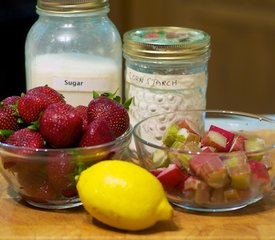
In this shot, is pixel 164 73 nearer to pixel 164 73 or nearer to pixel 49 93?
Result: pixel 164 73

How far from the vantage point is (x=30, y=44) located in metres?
1.13

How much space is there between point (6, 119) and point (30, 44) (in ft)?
0.82

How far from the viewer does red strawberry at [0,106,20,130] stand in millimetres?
918

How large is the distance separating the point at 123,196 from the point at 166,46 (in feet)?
1.03

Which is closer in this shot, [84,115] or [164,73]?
[84,115]

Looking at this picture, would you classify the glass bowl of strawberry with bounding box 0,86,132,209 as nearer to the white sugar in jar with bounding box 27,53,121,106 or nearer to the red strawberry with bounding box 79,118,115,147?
the red strawberry with bounding box 79,118,115,147

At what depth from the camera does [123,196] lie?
0.81 m

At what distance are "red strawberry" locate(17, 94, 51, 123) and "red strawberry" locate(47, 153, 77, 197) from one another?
0.07 meters

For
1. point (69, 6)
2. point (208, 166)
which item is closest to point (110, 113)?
point (208, 166)

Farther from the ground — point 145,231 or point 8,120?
point 8,120

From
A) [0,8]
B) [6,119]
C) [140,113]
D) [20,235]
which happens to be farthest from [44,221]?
[0,8]

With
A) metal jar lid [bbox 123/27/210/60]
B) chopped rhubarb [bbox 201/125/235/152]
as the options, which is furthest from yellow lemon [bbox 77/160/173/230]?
metal jar lid [bbox 123/27/210/60]

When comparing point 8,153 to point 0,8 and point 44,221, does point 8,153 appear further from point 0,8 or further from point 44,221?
point 0,8

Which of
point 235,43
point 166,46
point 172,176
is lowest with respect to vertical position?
point 235,43
